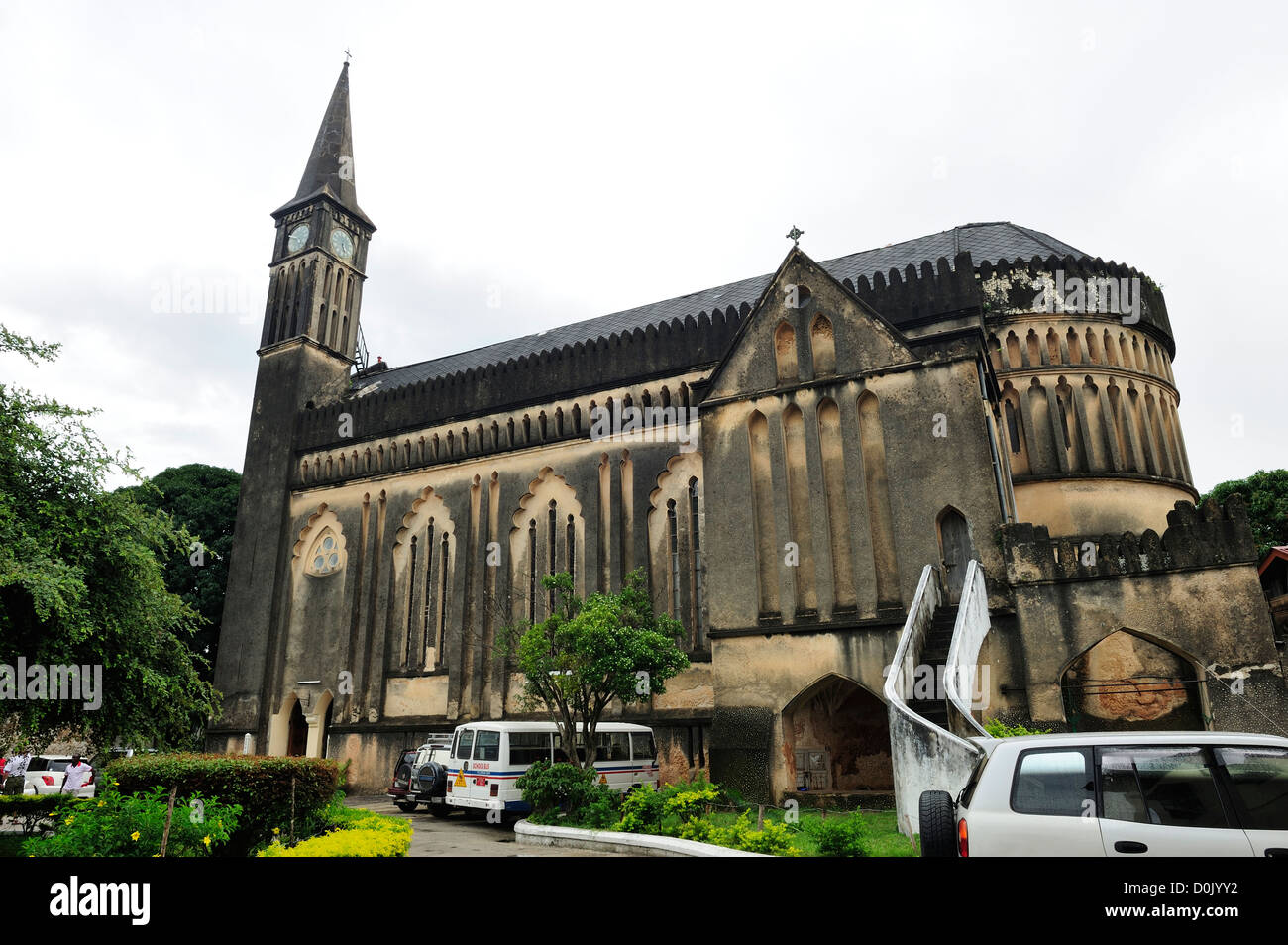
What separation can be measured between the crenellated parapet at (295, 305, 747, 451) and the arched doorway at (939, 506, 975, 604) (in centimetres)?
832

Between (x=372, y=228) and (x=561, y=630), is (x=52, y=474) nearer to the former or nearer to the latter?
(x=561, y=630)

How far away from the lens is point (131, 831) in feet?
25.3

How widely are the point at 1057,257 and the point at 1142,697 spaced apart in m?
11.6

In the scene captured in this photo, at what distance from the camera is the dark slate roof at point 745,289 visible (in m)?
24.5

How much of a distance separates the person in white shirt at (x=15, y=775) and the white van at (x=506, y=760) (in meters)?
16.0

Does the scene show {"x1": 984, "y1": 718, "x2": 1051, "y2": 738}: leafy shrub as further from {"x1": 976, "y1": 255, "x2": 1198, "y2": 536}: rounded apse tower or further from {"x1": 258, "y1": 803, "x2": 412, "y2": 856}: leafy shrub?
{"x1": 976, "y1": 255, "x2": 1198, "y2": 536}: rounded apse tower

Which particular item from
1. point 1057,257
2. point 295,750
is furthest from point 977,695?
point 295,750

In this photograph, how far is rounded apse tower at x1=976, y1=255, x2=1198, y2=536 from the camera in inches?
842

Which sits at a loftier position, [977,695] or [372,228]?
[372,228]

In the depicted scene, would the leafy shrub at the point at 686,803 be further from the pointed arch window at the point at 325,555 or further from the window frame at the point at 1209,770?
the pointed arch window at the point at 325,555

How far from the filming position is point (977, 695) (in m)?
13.5

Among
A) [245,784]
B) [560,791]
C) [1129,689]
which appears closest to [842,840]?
[560,791]

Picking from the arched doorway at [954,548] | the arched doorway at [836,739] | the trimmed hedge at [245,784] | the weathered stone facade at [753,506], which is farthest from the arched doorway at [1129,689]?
the trimmed hedge at [245,784]

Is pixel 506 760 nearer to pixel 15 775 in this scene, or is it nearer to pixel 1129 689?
pixel 1129 689
